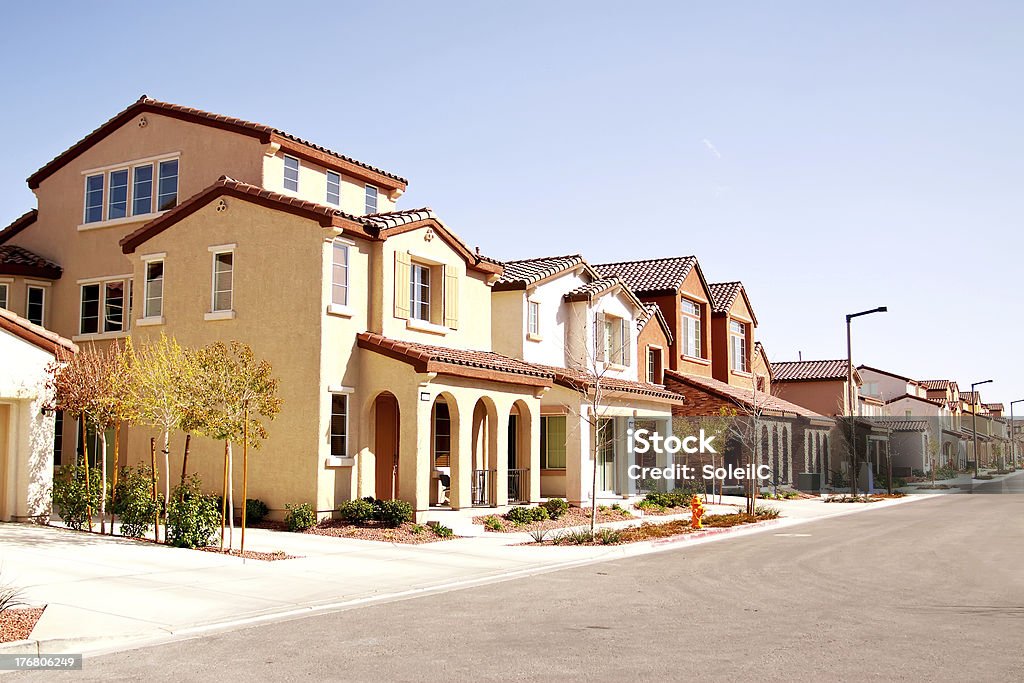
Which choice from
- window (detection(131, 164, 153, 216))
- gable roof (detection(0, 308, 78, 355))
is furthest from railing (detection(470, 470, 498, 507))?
window (detection(131, 164, 153, 216))

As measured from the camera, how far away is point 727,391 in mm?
41188

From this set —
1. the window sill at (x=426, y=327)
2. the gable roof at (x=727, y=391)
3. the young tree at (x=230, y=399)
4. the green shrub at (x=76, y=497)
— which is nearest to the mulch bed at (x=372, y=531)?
the young tree at (x=230, y=399)

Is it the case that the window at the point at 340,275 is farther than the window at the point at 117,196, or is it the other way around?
the window at the point at 117,196

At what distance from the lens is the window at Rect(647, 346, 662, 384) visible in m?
39.9

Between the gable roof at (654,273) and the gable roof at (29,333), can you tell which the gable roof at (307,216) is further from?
the gable roof at (654,273)

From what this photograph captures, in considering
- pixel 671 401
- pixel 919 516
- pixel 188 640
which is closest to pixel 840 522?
pixel 919 516

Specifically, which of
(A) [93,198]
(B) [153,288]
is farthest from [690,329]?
(B) [153,288]

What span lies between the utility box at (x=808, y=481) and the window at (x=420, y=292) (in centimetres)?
2611

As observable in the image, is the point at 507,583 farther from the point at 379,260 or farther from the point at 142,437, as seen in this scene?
the point at 142,437

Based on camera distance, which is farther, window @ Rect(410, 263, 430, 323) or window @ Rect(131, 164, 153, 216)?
window @ Rect(131, 164, 153, 216)

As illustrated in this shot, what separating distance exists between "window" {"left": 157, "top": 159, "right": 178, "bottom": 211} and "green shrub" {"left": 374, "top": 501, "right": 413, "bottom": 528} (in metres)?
11.2

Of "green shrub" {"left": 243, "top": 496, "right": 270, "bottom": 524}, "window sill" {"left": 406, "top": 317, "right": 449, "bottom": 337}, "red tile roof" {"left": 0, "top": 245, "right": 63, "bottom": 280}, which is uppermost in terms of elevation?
"red tile roof" {"left": 0, "top": 245, "right": 63, "bottom": 280}

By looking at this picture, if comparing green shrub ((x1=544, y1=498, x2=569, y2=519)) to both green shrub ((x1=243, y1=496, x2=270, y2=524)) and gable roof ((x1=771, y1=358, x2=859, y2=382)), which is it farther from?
gable roof ((x1=771, y1=358, x2=859, y2=382))

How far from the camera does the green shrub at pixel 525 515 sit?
22.8 metres
